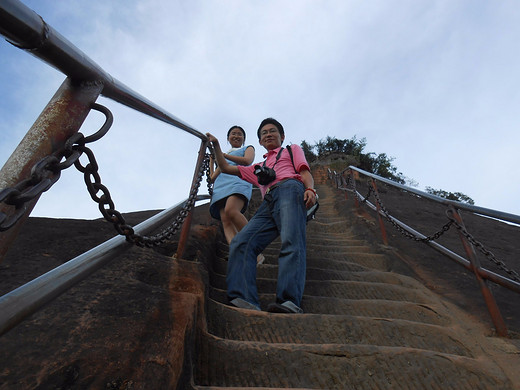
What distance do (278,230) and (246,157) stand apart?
3.01 ft

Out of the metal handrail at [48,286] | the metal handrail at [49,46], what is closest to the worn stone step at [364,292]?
the metal handrail at [48,286]

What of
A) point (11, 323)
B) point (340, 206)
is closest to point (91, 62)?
point (11, 323)

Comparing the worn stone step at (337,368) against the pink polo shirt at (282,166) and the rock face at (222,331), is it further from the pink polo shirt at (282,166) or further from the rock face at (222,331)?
the pink polo shirt at (282,166)

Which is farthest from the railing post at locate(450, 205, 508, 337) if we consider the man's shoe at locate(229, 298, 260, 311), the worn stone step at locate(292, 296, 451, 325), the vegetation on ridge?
the vegetation on ridge

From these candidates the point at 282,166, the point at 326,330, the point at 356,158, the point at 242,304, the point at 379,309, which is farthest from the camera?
the point at 356,158

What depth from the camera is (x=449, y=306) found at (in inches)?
92.9

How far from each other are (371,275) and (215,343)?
6.12 ft

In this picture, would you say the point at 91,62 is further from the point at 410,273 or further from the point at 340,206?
the point at 340,206

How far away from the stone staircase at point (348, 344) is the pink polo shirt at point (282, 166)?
2.76ft

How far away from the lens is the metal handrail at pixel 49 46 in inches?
23.7

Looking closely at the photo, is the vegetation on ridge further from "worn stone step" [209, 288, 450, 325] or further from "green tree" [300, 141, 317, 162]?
"worn stone step" [209, 288, 450, 325]

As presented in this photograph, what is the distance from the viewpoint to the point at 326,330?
5.77ft

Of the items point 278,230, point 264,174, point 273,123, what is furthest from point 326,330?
point 273,123

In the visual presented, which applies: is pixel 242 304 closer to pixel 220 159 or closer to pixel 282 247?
pixel 282 247
